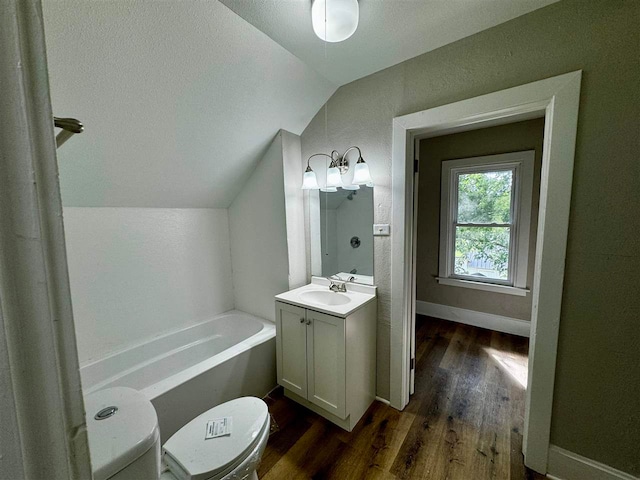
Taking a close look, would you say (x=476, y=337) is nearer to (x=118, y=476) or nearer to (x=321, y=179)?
(x=321, y=179)

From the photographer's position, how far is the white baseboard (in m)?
1.26

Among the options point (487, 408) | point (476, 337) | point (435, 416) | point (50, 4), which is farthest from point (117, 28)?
point (476, 337)

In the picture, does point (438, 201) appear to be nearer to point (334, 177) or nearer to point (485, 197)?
Answer: point (485, 197)

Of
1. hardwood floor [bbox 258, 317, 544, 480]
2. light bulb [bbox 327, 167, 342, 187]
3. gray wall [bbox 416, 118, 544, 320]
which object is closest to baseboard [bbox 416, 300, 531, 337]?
gray wall [bbox 416, 118, 544, 320]

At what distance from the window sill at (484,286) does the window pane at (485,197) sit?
714 mm

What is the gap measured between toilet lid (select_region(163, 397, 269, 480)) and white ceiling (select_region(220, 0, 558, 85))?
73.3 inches

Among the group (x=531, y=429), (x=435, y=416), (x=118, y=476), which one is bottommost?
(x=435, y=416)

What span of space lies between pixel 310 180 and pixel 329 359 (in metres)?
1.30

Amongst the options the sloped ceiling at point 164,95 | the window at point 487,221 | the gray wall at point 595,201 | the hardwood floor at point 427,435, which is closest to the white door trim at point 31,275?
the sloped ceiling at point 164,95

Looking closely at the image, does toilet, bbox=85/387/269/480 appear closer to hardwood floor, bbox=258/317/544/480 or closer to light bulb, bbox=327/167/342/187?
hardwood floor, bbox=258/317/544/480

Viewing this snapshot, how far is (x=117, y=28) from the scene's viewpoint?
111 centimetres

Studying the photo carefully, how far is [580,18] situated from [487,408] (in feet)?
7.48

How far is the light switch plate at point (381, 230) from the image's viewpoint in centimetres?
178

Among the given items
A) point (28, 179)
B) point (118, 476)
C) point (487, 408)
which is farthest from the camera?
point (487, 408)
